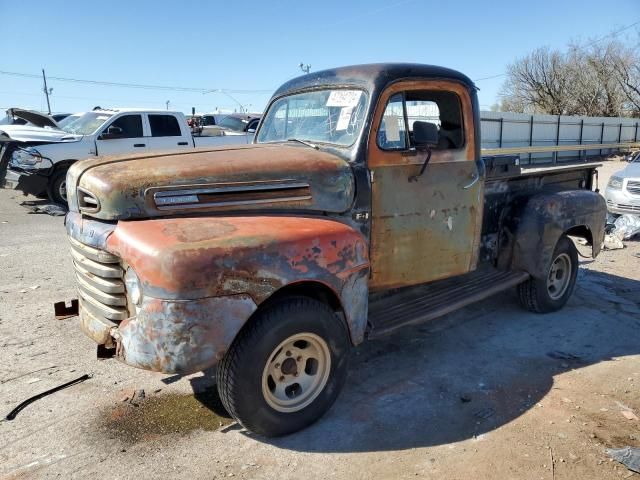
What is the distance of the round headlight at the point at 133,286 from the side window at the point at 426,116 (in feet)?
6.22

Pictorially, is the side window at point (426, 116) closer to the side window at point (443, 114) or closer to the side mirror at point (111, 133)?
the side window at point (443, 114)

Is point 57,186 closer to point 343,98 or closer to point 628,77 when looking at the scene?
point 343,98

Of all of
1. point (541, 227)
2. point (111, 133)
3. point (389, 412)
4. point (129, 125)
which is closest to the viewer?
point (389, 412)

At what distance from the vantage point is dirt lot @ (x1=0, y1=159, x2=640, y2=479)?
2.84 metres

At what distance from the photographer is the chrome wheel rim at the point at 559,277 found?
17.2ft

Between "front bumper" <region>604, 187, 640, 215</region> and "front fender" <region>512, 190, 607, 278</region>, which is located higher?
"front fender" <region>512, 190, 607, 278</region>

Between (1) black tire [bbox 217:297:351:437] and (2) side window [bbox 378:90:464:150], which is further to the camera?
(2) side window [bbox 378:90:464:150]

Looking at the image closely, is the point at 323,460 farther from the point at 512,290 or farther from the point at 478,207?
the point at 512,290

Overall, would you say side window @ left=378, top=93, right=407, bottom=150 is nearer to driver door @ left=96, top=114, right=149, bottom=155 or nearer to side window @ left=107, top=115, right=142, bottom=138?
driver door @ left=96, top=114, right=149, bottom=155

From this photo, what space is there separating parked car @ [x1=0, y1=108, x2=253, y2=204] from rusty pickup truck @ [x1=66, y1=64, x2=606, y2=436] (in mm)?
6651

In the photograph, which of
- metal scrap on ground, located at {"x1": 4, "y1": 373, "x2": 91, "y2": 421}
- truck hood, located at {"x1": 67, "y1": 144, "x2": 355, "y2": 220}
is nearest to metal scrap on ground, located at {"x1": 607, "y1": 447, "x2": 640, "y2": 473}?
truck hood, located at {"x1": 67, "y1": 144, "x2": 355, "y2": 220}

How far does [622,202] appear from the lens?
9.64 metres

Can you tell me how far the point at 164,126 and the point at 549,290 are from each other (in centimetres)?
935

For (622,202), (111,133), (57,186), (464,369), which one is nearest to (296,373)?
(464,369)
